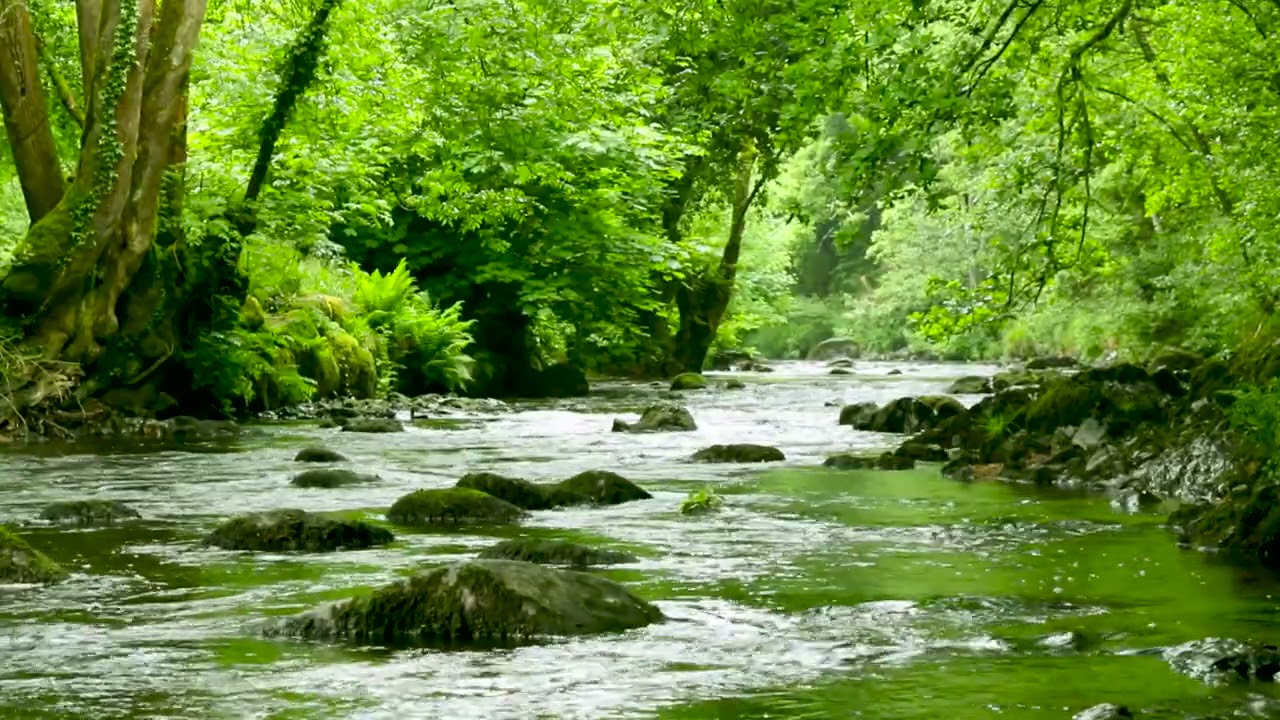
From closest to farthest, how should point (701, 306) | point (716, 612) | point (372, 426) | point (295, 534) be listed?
point (716, 612)
point (295, 534)
point (372, 426)
point (701, 306)

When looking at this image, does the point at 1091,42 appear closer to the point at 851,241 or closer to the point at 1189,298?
the point at 851,241

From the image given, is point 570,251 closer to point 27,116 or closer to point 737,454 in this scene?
point 27,116

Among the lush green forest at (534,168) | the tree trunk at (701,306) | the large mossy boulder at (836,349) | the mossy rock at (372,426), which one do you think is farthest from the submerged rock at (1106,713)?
the large mossy boulder at (836,349)

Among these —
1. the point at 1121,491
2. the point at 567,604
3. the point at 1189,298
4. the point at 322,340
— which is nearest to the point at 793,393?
the point at 1189,298

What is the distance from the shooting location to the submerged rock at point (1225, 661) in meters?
5.64

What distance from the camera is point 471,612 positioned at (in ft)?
21.6

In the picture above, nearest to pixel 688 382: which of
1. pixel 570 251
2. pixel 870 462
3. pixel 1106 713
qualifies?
pixel 570 251

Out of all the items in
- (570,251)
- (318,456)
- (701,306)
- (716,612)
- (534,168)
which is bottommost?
(716,612)

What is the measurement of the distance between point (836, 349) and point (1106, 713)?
6485cm

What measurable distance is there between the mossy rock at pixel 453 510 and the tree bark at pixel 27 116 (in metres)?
10.7

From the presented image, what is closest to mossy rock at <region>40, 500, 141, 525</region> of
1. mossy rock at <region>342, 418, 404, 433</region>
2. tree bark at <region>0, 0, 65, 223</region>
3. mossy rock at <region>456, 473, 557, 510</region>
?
mossy rock at <region>456, 473, 557, 510</region>

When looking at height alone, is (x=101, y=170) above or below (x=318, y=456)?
above

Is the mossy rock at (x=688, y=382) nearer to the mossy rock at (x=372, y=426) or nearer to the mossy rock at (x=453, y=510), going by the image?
the mossy rock at (x=372, y=426)

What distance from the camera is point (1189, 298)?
90.0ft
